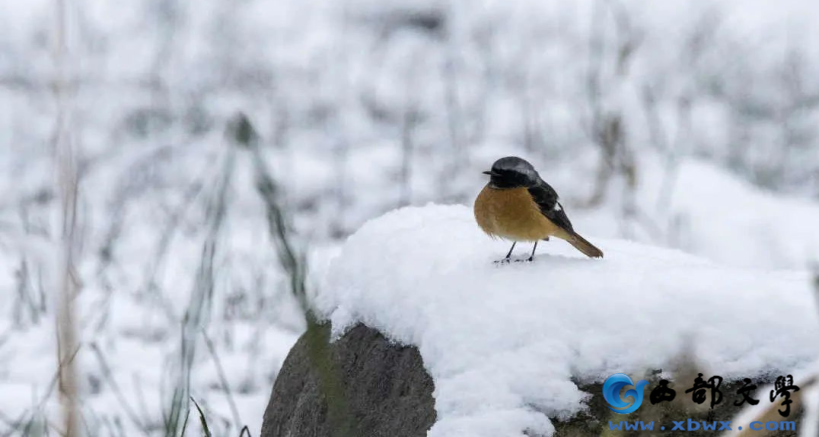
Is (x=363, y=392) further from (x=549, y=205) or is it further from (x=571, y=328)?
(x=549, y=205)

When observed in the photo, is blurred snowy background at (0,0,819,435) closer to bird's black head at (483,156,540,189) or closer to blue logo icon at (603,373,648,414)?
bird's black head at (483,156,540,189)

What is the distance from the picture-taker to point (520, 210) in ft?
8.54

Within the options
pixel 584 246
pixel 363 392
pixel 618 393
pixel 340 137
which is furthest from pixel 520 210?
pixel 340 137

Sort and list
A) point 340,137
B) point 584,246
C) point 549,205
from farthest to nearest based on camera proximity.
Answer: point 340,137, point 549,205, point 584,246

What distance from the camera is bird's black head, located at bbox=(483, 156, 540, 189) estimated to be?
2.69 m

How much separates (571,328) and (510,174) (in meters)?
0.91

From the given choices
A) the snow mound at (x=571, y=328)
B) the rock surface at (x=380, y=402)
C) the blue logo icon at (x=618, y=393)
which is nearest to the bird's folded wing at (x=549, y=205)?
the snow mound at (x=571, y=328)

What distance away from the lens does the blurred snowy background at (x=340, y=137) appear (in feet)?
13.5

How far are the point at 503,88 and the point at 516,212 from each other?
15.0 ft

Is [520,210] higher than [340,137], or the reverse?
[340,137]

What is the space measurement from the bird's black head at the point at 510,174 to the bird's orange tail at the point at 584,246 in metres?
0.19

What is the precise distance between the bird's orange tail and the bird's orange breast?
39mm

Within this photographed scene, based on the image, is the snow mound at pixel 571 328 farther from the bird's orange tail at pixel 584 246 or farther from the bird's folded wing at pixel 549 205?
the bird's folded wing at pixel 549 205

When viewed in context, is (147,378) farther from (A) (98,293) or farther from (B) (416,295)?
(B) (416,295)
